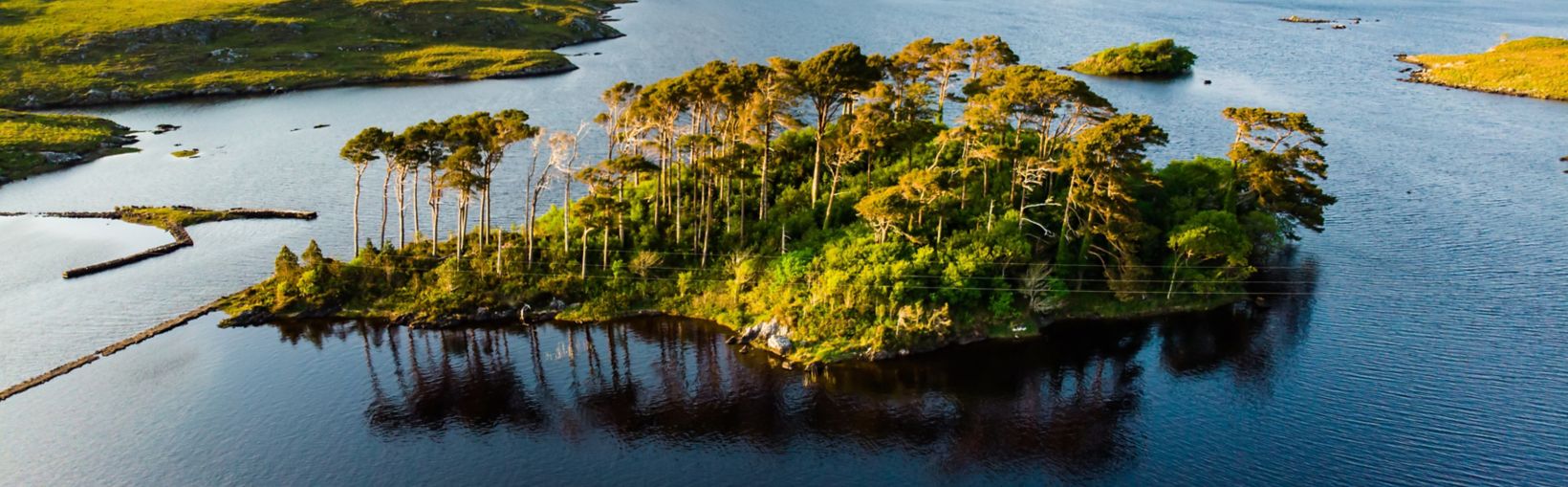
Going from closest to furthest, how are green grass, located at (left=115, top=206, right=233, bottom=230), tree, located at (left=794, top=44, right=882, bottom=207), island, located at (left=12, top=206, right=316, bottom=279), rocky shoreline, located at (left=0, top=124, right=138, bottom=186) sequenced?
tree, located at (left=794, top=44, right=882, bottom=207) < island, located at (left=12, top=206, right=316, bottom=279) < green grass, located at (left=115, top=206, right=233, bottom=230) < rocky shoreline, located at (left=0, top=124, right=138, bottom=186)

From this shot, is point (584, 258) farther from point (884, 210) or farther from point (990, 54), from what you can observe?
point (990, 54)

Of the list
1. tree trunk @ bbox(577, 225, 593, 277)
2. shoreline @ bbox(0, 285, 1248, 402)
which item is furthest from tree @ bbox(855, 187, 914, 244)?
tree trunk @ bbox(577, 225, 593, 277)

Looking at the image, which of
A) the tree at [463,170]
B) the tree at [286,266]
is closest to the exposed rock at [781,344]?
the tree at [463,170]

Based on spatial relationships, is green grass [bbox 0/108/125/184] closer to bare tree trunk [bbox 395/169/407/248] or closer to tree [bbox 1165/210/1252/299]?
bare tree trunk [bbox 395/169/407/248]

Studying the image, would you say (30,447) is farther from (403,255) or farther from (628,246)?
(628,246)

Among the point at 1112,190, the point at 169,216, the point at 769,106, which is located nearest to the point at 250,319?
the point at 169,216

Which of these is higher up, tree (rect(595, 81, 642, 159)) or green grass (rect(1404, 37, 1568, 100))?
green grass (rect(1404, 37, 1568, 100))

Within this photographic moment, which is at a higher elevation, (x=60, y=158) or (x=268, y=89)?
(x=268, y=89)
